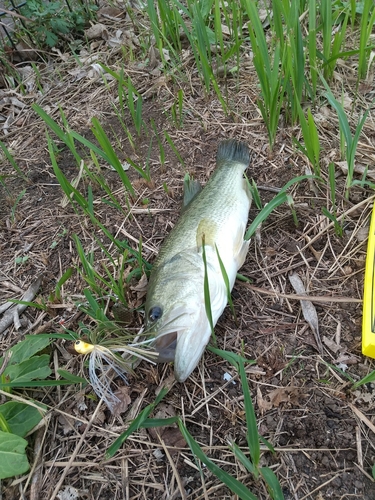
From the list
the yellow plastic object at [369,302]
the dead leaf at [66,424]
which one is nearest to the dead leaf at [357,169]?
the yellow plastic object at [369,302]

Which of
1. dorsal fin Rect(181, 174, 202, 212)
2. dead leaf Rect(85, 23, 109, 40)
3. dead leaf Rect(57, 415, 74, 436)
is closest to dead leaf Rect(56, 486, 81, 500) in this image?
dead leaf Rect(57, 415, 74, 436)

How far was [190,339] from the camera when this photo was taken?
5.80 ft

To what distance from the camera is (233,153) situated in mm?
2562

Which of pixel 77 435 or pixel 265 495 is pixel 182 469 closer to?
pixel 265 495

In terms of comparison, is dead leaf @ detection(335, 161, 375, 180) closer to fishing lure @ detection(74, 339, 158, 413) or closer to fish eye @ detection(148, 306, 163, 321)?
fish eye @ detection(148, 306, 163, 321)

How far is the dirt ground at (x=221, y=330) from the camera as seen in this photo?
1644mm

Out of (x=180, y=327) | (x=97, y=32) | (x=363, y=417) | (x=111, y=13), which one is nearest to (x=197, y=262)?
(x=180, y=327)

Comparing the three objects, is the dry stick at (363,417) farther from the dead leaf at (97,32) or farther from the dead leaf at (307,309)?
the dead leaf at (97,32)

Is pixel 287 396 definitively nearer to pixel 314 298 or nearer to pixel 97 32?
pixel 314 298

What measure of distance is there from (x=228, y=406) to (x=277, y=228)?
3.37ft

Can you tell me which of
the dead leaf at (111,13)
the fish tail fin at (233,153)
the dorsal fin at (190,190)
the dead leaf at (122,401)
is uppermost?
the dead leaf at (111,13)

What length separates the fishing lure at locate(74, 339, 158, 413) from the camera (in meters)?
1.74

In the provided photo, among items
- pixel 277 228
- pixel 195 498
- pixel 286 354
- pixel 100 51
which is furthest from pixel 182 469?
pixel 100 51

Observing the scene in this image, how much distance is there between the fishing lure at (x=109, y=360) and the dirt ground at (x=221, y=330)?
0.08m
